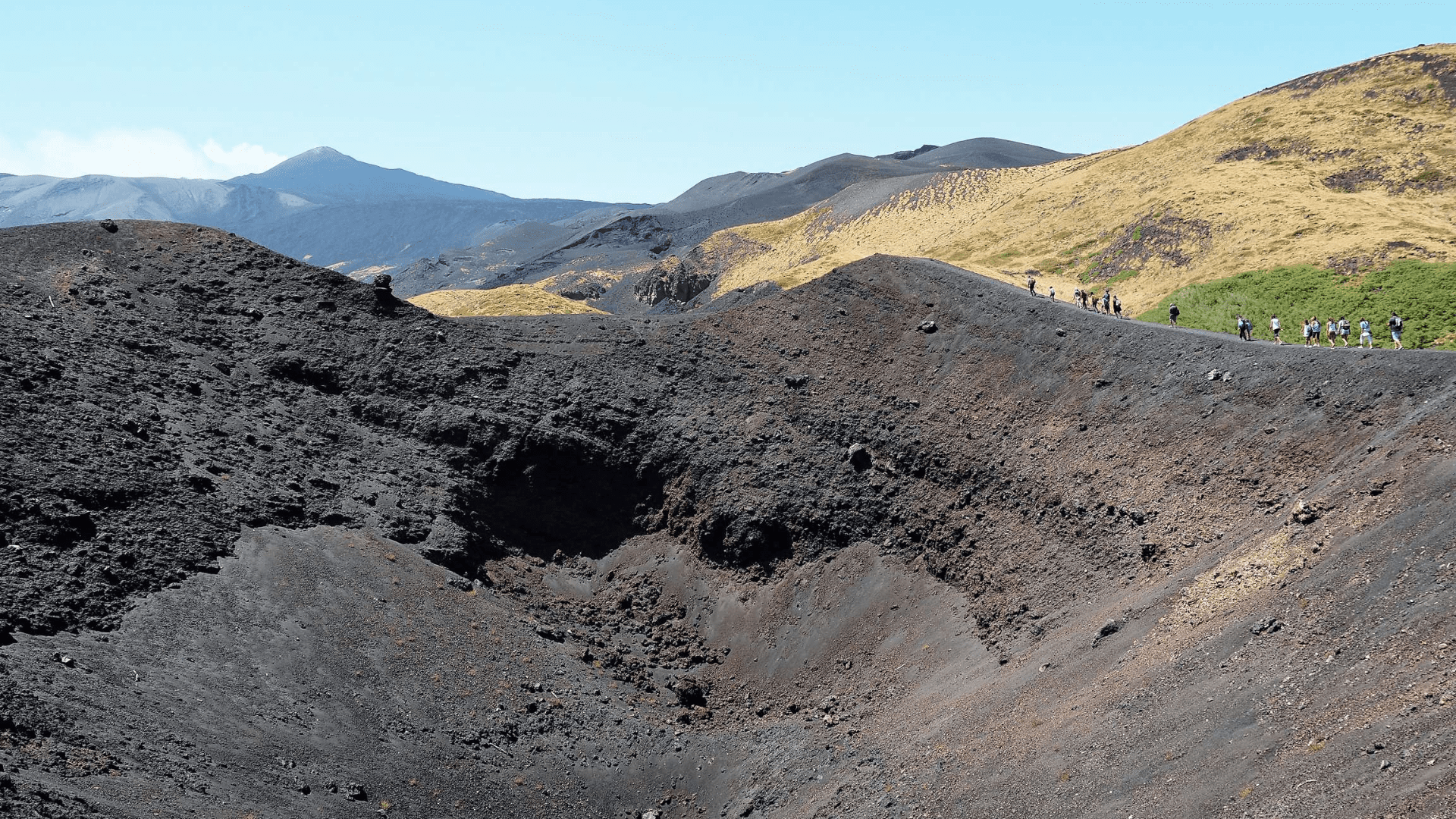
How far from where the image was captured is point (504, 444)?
118 feet

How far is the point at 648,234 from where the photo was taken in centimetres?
13488

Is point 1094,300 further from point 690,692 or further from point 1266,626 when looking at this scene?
point 1266,626

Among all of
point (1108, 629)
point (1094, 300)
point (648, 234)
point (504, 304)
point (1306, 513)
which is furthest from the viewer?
point (648, 234)

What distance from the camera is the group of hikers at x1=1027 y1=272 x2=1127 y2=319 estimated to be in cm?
4131

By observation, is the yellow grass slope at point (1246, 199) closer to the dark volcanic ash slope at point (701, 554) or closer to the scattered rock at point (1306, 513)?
the dark volcanic ash slope at point (701, 554)

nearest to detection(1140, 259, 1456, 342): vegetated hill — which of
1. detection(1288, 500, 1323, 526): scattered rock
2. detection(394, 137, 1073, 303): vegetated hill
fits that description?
detection(1288, 500, 1323, 526): scattered rock

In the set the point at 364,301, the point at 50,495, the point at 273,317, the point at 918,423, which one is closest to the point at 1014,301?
the point at 918,423

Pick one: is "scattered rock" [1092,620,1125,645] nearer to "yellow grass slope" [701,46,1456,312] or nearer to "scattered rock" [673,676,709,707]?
"scattered rock" [673,676,709,707]

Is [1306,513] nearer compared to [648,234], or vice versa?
[1306,513]

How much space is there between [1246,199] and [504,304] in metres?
42.2

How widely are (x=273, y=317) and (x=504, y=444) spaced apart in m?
9.95

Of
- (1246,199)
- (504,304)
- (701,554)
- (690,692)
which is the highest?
(1246,199)

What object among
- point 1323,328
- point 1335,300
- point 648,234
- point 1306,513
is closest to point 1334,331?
point 1323,328

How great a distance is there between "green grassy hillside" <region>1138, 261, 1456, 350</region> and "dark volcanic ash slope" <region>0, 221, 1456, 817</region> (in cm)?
1045
